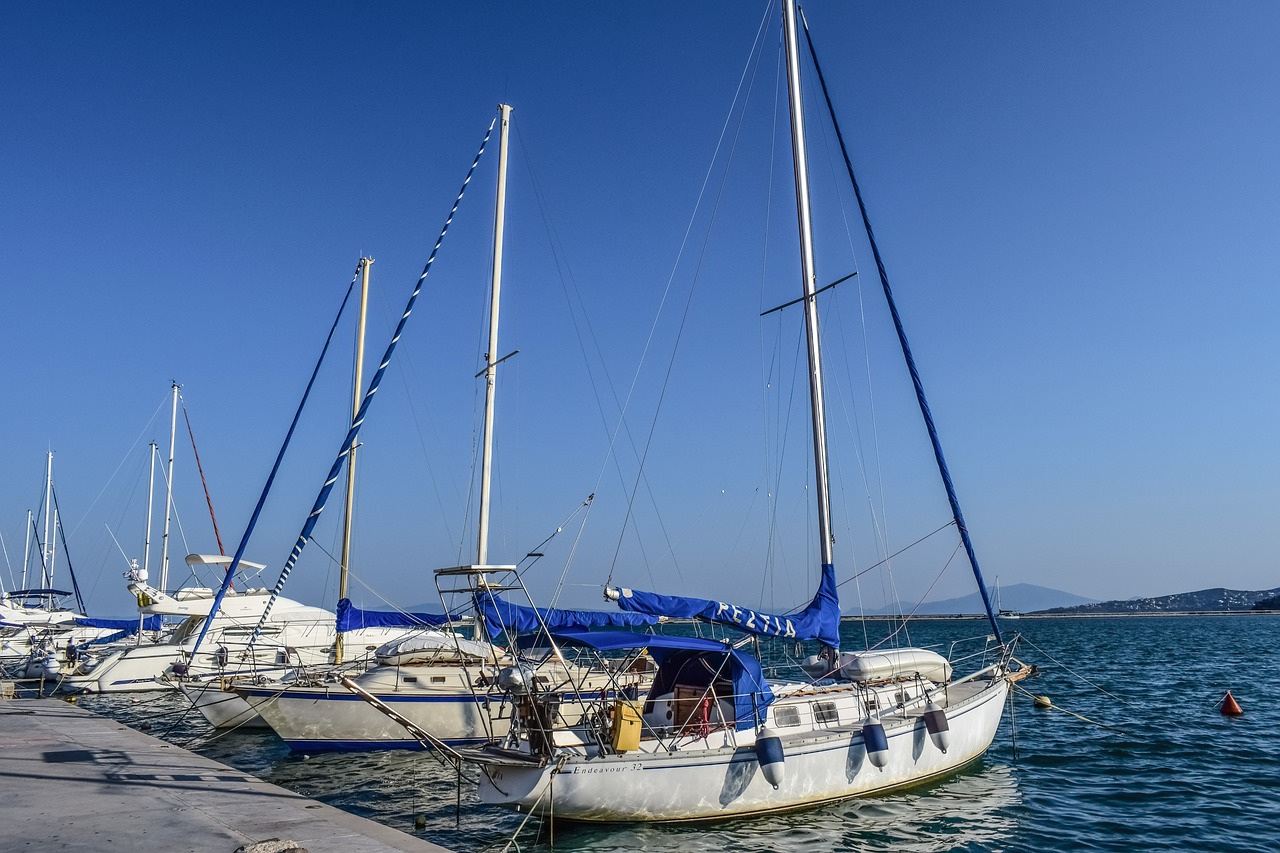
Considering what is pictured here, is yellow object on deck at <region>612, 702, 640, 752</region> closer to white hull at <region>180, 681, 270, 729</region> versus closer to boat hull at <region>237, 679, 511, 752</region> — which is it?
boat hull at <region>237, 679, 511, 752</region>

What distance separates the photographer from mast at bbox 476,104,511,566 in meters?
20.2

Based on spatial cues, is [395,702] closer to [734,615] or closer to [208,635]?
[734,615]

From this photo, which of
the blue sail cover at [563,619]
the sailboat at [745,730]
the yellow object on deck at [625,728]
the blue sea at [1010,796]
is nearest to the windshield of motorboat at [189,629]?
the blue sea at [1010,796]

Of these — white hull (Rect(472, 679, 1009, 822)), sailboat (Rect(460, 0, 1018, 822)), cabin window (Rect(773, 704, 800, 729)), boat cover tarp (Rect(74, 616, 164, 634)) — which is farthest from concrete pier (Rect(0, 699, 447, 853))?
boat cover tarp (Rect(74, 616, 164, 634))

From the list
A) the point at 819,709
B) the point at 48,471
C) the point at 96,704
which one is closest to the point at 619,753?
the point at 819,709

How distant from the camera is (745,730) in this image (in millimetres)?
14234

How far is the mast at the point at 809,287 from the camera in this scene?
18672mm

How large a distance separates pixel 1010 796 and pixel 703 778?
252 inches

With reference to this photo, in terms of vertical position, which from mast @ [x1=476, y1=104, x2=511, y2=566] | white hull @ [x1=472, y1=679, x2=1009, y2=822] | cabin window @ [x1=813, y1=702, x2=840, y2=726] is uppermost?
mast @ [x1=476, y1=104, x2=511, y2=566]

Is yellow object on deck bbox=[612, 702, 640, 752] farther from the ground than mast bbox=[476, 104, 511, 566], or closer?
closer

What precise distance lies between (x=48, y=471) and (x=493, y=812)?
236 feet

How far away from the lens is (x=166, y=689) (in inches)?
1253

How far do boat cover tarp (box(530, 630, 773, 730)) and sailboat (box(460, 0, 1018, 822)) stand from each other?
3cm

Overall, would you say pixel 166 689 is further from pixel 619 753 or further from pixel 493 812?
pixel 619 753
